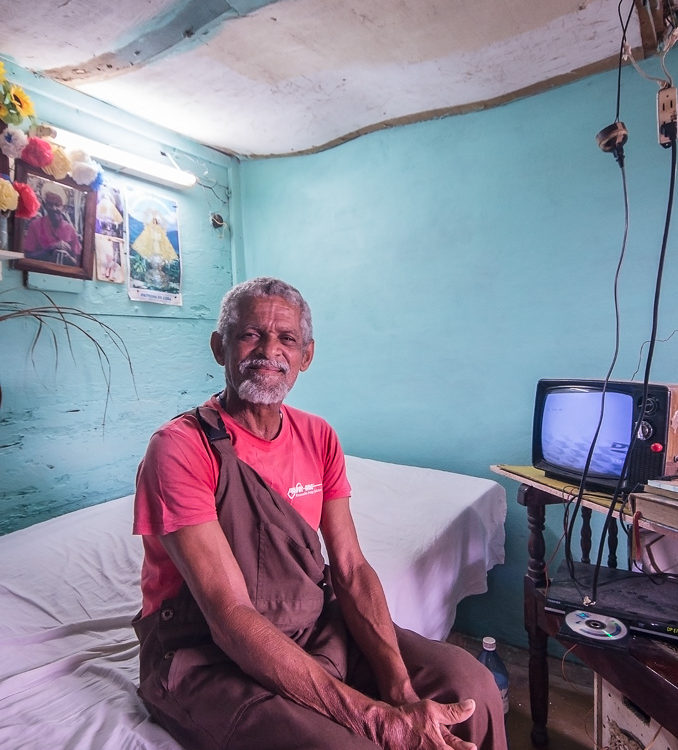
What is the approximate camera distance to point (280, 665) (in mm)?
911

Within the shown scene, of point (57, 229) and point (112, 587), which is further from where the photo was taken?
point (57, 229)

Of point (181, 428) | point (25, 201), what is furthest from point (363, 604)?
point (25, 201)

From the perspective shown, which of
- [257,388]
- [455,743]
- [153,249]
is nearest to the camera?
[455,743]

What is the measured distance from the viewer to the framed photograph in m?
2.01

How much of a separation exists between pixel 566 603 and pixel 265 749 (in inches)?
34.9

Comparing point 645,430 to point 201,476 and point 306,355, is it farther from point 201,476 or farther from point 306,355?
point 201,476

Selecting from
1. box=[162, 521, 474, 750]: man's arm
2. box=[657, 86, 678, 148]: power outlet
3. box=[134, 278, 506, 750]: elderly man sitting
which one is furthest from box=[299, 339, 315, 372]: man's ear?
box=[657, 86, 678, 148]: power outlet

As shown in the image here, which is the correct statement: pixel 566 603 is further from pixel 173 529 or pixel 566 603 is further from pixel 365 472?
pixel 365 472

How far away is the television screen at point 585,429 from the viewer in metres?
1.36

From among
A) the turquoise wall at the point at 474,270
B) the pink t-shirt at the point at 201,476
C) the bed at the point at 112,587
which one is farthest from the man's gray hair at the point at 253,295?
the turquoise wall at the point at 474,270

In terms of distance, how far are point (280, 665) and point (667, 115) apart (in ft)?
5.54

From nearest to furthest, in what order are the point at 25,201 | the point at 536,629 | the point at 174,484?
the point at 174,484, the point at 536,629, the point at 25,201

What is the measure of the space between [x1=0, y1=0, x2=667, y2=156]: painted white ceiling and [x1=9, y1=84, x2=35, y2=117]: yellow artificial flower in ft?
0.78

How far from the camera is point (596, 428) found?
1415mm
